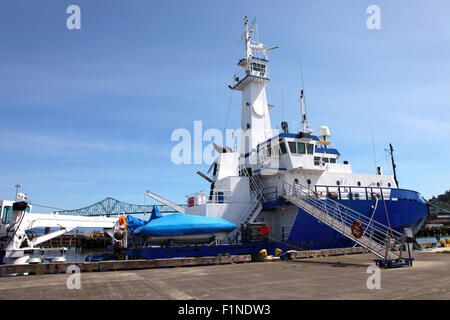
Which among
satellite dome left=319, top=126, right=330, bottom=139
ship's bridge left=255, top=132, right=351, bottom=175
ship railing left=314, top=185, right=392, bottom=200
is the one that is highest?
satellite dome left=319, top=126, right=330, bottom=139

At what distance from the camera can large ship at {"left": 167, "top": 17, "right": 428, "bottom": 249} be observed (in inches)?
699

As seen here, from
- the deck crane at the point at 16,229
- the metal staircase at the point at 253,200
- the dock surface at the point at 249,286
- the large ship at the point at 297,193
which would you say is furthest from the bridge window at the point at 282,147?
the deck crane at the point at 16,229

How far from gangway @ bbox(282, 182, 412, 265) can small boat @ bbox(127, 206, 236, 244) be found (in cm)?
484

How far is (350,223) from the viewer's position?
1625 cm

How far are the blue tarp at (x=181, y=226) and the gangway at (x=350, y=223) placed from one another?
4835 mm

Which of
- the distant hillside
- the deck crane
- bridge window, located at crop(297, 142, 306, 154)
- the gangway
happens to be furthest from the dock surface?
the distant hillside

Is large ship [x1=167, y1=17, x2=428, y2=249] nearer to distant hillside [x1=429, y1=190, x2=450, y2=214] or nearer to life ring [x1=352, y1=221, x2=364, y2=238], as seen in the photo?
life ring [x1=352, y1=221, x2=364, y2=238]

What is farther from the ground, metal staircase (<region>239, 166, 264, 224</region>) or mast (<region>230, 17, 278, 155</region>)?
mast (<region>230, 17, 278, 155</region>)

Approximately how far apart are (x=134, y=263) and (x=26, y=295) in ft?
17.8

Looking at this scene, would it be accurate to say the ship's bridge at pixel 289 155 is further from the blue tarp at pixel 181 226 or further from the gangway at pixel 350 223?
the blue tarp at pixel 181 226

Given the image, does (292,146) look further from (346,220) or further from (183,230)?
(183,230)

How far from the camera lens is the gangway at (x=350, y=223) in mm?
11678
